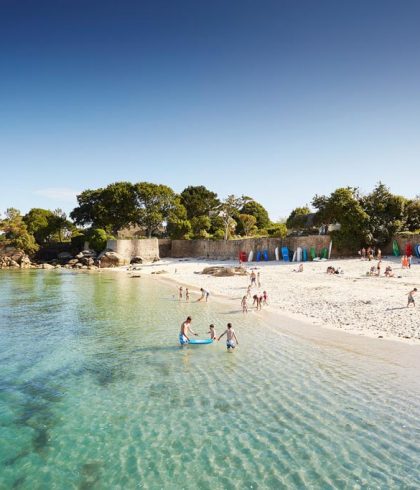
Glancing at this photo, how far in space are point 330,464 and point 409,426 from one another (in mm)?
2857

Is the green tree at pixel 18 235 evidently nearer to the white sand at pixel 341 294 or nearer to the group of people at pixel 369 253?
the white sand at pixel 341 294

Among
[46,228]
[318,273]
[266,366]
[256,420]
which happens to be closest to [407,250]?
[318,273]

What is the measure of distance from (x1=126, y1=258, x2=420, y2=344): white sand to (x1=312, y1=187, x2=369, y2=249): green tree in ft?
16.4

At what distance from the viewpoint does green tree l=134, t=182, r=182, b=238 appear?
231 feet

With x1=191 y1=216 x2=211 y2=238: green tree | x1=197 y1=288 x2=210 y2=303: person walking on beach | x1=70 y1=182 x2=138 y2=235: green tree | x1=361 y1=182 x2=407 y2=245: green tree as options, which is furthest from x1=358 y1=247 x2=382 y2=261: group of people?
x1=70 y1=182 x2=138 y2=235: green tree

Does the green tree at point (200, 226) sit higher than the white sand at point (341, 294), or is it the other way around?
the green tree at point (200, 226)

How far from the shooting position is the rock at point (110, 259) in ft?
209

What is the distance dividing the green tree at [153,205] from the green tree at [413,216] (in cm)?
4075

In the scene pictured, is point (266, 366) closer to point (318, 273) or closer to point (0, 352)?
point (0, 352)

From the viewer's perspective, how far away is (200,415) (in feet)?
34.5

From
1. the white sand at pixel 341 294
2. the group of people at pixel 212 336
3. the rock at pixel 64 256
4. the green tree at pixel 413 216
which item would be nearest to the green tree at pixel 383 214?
the green tree at pixel 413 216

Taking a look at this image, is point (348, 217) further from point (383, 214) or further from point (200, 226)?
point (200, 226)

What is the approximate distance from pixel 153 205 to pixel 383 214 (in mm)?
40487

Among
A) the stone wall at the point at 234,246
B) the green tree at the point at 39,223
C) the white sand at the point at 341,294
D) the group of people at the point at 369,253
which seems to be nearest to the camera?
the white sand at the point at 341,294
